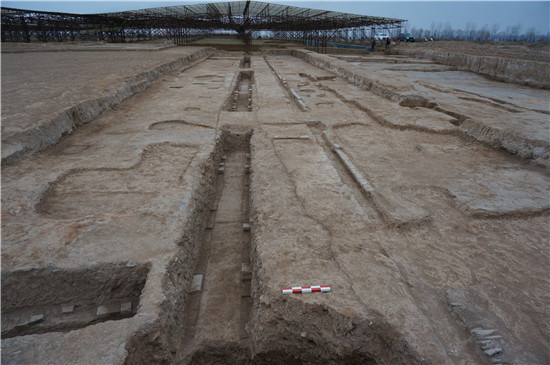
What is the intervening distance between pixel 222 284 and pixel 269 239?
0.58 m

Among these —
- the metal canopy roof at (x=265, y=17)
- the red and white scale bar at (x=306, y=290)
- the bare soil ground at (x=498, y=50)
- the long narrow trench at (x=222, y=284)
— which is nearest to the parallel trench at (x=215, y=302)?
the long narrow trench at (x=222, y=284)

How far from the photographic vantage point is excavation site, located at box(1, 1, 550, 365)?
178 cm

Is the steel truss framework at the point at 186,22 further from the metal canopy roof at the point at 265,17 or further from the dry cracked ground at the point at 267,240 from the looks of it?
the dry cracked ground at the point at 267,240

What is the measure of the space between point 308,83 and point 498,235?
817cm

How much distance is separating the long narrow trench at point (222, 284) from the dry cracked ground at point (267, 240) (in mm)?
14

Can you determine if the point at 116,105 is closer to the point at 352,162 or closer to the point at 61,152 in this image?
the point at 61,152

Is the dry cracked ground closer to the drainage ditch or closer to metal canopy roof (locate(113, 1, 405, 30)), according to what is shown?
the drainage ditch

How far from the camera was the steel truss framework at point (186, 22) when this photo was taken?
876 inches

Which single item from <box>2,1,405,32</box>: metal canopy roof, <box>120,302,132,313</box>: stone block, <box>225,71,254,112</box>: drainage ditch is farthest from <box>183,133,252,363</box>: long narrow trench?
<box>2,1,405,32</box>: metal canopy roof

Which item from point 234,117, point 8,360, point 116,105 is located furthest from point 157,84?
point 8,360

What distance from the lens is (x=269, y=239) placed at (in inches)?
95.7

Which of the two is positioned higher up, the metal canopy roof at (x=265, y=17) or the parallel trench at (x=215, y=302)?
the metal canopy roof at (x=265, y=17)

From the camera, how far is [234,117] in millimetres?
5719

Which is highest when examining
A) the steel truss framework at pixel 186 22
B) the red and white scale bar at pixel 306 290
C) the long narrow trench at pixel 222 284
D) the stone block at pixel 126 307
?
the steel truss framework at pixel 186 22
